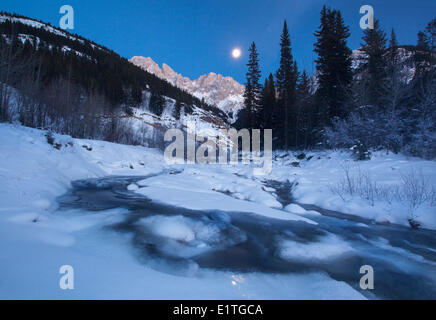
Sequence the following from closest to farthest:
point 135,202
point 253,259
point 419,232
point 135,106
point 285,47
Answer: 1. point 253,259
2. point 419,232
3. point 135,202
4. point 285,47
5. point 135,106

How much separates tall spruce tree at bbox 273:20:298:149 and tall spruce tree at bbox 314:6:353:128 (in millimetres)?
4067

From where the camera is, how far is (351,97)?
14125 mm

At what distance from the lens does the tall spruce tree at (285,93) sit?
2171 cm

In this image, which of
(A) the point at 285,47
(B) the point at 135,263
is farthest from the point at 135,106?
(B) the point at 135,263

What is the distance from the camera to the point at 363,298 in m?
1.51

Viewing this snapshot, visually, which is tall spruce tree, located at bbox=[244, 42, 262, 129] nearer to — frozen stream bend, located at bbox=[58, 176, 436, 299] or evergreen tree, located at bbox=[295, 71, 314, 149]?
evergreen tree, located at bbox=[295, 71, 314, 149]

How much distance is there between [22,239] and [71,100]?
20108 mm

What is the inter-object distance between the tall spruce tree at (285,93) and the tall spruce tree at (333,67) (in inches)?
160

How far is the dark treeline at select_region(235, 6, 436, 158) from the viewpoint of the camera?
10.2 m

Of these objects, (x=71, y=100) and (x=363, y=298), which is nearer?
(x=363, y=298)

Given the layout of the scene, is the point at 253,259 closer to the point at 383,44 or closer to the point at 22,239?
the point at 22,239
